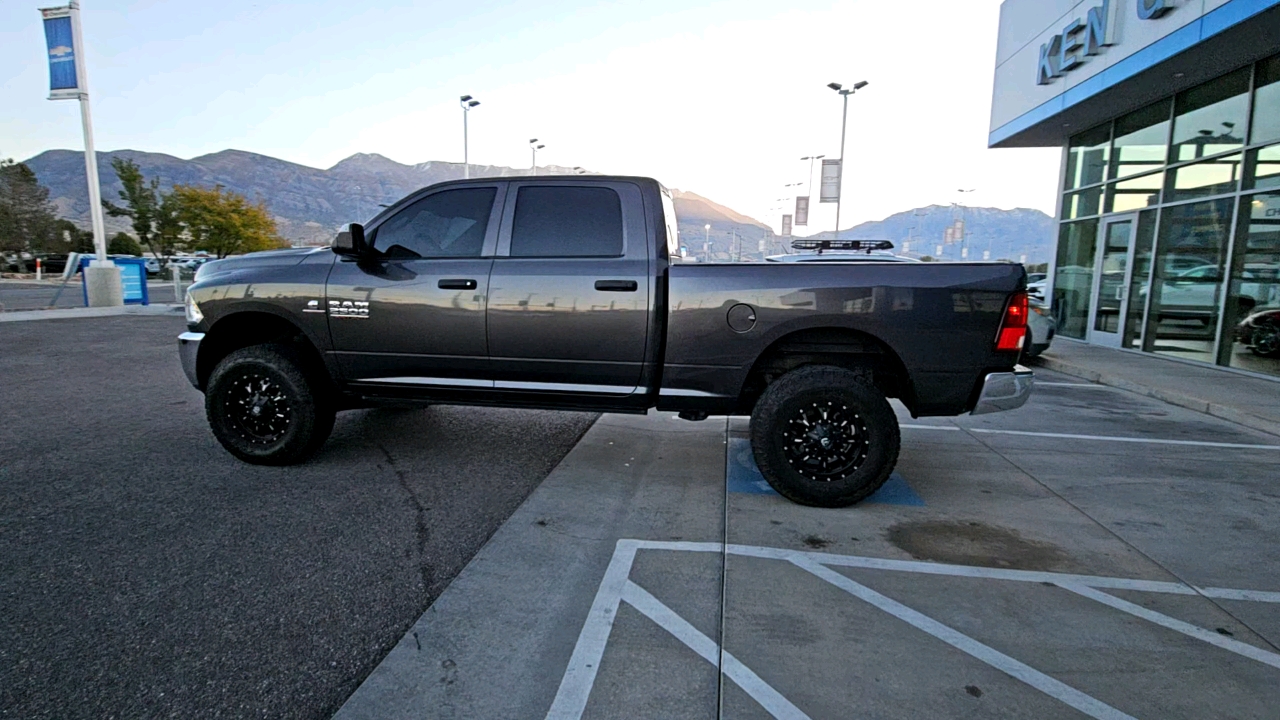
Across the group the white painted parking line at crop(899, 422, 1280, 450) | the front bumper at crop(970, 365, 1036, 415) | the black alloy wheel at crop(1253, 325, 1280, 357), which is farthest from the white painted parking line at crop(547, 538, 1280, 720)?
the black alloy wheel at crop(1253, 325, 1280, 357)

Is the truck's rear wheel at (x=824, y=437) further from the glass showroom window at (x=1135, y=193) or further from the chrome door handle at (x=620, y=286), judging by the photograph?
the glass showroom window at (x=1135, y=193)

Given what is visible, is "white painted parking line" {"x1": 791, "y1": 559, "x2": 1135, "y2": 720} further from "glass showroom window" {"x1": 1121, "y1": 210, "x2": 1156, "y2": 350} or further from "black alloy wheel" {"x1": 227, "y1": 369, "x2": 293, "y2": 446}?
"glass showroom window" {"x1": 1121, "y1": 210, "x2": 1156, "y2": 350}

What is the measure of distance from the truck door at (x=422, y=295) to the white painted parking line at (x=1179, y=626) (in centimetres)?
369

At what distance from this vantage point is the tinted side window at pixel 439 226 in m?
4.64

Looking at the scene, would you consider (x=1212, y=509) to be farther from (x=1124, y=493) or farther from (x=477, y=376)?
(x=477, y=376)

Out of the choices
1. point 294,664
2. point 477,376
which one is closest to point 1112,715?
point 294,664

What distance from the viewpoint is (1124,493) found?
15.1ft

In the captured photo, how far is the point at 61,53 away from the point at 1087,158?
24016 millimetres

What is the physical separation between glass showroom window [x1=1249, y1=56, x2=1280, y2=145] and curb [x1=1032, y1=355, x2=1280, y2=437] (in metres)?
4.11

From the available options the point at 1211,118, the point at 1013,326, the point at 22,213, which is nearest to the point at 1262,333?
the point at 1211,118

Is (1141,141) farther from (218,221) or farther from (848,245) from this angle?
(218,221)

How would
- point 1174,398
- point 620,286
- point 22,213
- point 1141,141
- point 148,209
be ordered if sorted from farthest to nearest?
point 22,213
point 148,209
point 1141,141
point 1174,398
point 620,286

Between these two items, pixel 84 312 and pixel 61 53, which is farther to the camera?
pixel 61 53

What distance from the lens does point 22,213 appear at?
44469 mm
